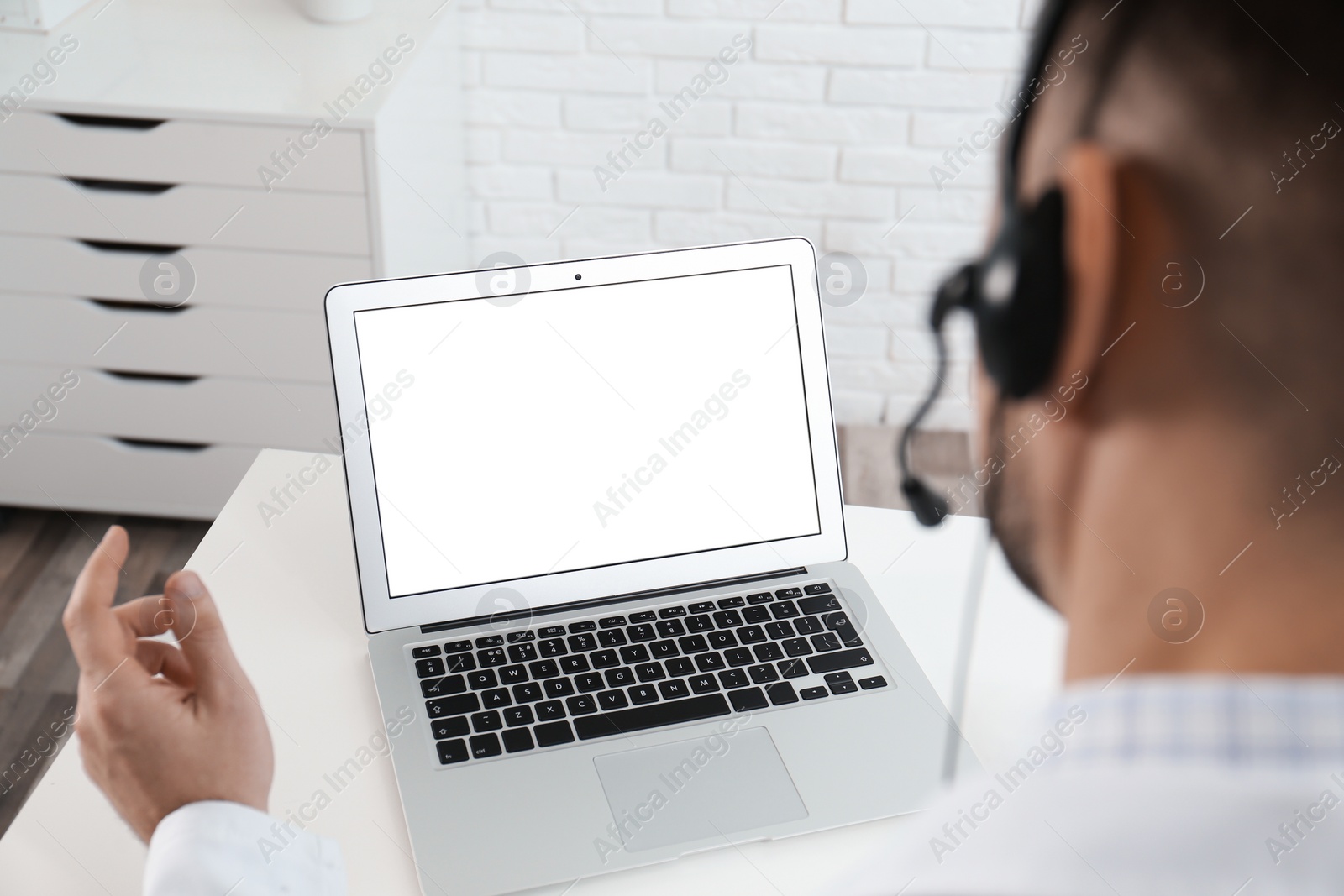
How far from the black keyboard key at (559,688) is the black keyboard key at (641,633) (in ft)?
0.22

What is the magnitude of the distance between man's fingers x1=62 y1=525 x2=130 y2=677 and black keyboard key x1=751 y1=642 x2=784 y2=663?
17.2 inches

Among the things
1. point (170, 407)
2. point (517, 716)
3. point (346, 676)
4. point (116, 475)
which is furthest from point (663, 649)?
point (116, 475)

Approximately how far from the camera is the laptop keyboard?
777mm

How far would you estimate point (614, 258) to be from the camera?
907mm

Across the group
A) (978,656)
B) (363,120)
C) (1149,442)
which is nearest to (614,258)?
(978,656)

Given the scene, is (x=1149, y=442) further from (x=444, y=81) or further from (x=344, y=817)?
(x=444, y=81)

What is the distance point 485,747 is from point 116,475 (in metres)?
1.45

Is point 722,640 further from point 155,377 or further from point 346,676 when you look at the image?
point 155,377

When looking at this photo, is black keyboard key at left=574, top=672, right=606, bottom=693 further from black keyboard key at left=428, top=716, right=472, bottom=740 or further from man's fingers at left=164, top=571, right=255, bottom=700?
man's fingers at left=164, top=571, right=255, bottom=700

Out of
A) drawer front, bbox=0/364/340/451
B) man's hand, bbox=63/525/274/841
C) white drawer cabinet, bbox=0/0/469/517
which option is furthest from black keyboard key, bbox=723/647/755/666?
drawer front, bbox=0/364/340/451

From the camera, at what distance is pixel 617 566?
90 centimetres

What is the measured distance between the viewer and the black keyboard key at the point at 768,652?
2.76 ft

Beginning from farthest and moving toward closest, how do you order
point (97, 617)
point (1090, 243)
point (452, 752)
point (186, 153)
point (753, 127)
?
point (753, 127), point (186, 153), point (452, 752), point (97, 617), point (1090, 243)

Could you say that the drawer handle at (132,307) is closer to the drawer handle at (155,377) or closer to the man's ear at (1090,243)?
the drawer handle at (155,377)
